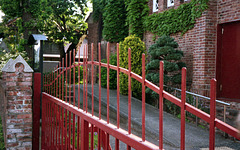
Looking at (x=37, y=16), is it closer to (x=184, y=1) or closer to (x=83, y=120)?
(x=184, y=1)

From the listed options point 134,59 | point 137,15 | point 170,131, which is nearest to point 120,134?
point 170,131

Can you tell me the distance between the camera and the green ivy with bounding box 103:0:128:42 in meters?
13.9

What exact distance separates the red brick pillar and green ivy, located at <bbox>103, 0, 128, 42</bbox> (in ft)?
33.5

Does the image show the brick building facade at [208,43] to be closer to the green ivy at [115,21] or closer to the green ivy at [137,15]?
the green ivy at [137,15]

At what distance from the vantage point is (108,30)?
565 inches

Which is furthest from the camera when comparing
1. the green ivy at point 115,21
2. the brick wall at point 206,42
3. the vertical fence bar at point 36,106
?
the green ivy at point 115,21

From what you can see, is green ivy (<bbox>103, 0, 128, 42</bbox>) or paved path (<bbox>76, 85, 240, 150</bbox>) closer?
paved path (<bbox>76, 85, 240, 150</bbox>)

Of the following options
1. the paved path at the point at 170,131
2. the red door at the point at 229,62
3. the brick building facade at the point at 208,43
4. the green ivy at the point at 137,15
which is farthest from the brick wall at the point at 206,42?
the green ivy at the point at 137,15

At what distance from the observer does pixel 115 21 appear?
14.0 m

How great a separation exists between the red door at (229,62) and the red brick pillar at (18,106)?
244 inches

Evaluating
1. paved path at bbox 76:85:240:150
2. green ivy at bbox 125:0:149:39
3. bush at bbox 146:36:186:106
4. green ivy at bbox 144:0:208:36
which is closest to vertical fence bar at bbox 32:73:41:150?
paved path at bbox 76:85:240:150

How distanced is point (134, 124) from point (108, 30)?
8.15 m

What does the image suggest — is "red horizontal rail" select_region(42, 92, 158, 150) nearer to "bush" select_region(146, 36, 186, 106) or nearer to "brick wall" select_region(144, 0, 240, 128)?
"bush" select_region(146, 36, 186, 106)

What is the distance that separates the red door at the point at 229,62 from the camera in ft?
25.5
